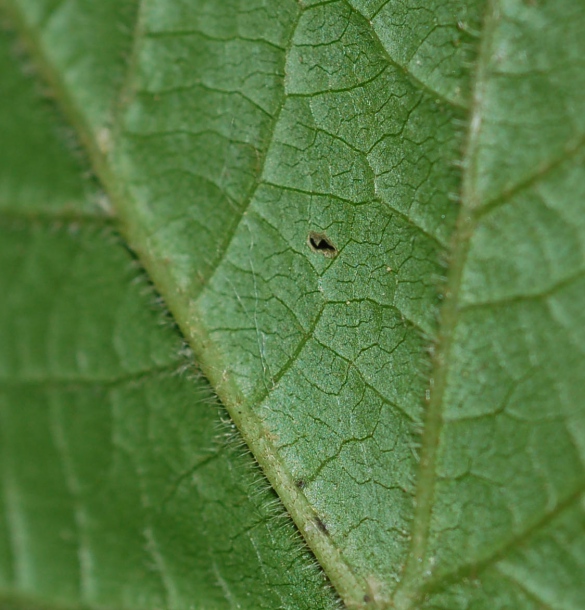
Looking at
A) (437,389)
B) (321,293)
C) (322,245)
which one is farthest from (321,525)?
(322,245)

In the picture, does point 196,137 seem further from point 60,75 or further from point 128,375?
point 128,375

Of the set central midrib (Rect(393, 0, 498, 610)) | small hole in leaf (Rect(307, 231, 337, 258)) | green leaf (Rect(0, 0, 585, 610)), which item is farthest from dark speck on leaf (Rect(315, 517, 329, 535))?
small hole in leaf (Rect(307, 231, 337, 258))

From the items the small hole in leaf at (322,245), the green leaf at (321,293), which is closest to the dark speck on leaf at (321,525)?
the green leaf at (321,293)

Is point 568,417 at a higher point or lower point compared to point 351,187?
lower

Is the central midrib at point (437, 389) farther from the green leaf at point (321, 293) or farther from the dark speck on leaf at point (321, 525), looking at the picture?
the dark speck on leaf at point (321, 525)

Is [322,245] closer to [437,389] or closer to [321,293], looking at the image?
[321,293]

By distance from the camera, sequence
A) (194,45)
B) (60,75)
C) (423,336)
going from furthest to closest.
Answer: (423,336), (194,45), (60,75)

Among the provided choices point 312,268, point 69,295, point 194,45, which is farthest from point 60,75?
point 312,268

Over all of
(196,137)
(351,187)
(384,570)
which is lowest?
(384,570)
